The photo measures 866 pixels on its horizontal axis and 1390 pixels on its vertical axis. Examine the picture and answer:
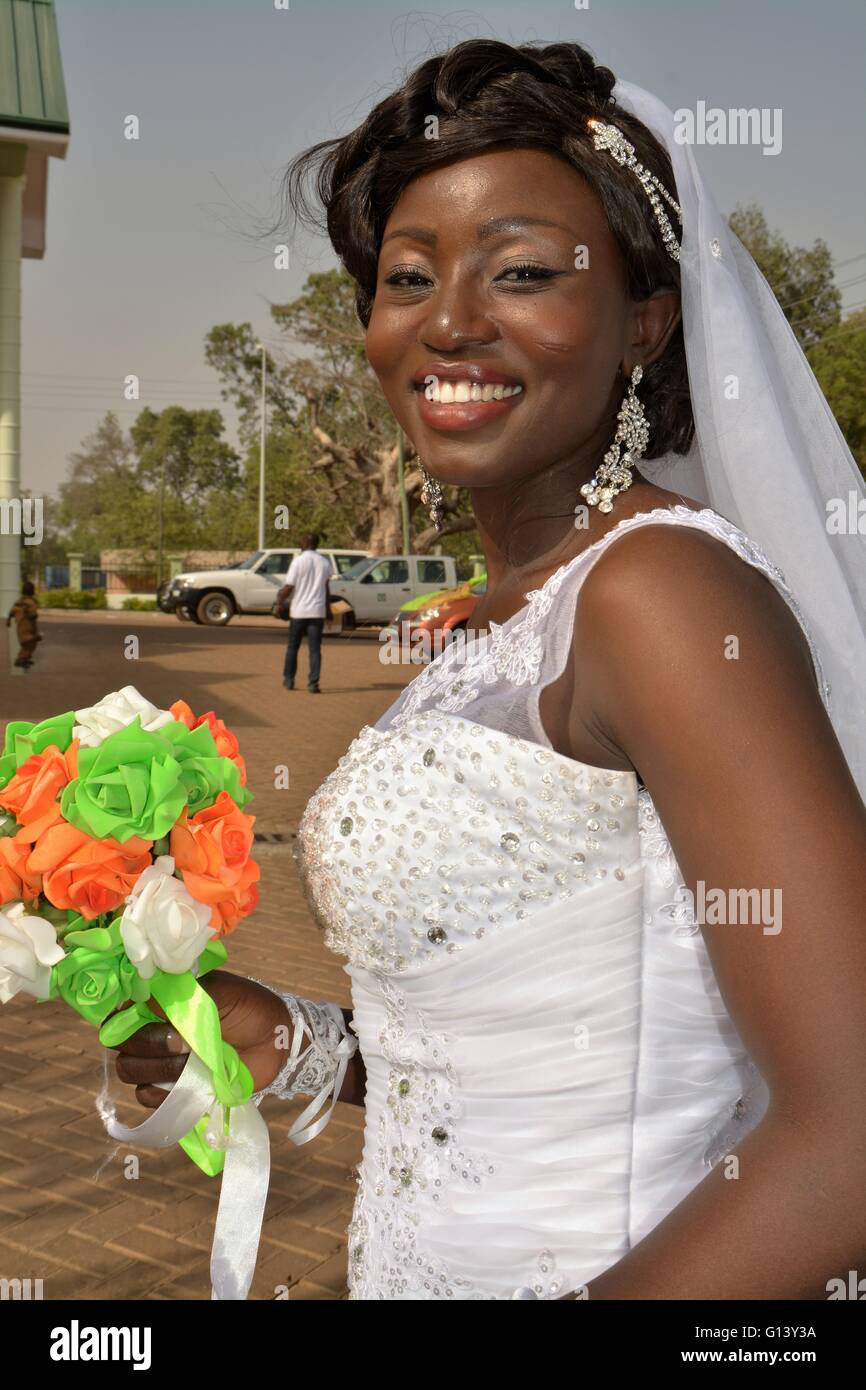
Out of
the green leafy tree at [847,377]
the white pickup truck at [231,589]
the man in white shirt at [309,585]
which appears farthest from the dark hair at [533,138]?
the green leafy tree at [847,377]

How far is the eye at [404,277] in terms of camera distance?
1.73 meters

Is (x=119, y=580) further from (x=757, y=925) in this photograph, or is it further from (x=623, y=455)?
(x=757, y=925)

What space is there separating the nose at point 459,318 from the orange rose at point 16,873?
33.7 inches

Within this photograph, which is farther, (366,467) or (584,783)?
(366,467)

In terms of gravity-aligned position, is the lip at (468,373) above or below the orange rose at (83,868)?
above

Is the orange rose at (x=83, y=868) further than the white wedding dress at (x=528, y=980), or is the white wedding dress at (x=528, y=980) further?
the orange rose at (x=83, y=868)

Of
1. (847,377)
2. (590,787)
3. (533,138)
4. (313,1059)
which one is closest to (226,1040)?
(313,1059)

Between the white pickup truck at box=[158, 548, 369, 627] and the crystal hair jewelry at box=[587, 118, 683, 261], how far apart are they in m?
32.7

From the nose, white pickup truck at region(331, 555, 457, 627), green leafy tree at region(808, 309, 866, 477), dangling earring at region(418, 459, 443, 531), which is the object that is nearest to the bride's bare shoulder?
the nose

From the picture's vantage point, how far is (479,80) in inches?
69.6

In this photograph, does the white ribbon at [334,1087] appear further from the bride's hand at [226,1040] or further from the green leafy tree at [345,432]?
the green leafy tree at [345,432]

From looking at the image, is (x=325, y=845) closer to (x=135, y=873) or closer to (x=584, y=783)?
(x=135, y=873)
